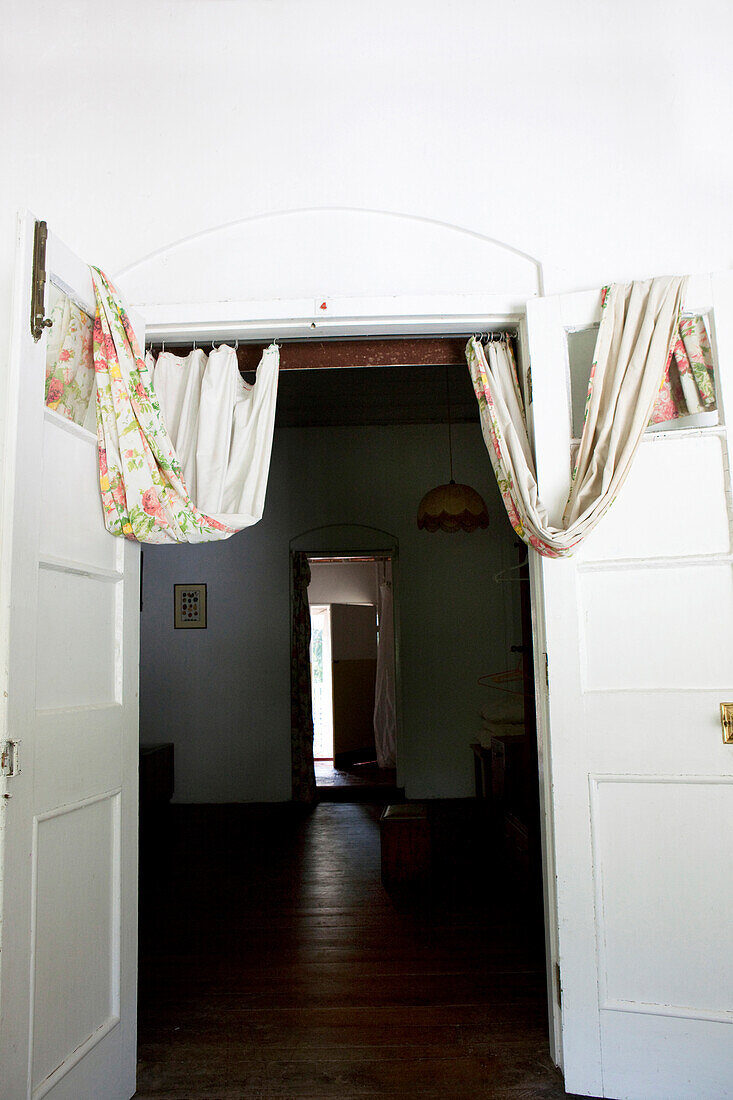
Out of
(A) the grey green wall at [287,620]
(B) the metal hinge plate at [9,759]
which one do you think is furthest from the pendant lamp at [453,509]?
(B) the metal hinge plate at [9,759]

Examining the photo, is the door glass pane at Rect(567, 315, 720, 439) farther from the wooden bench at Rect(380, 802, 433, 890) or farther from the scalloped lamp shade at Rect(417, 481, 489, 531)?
the scalloped lamp shade at Rect(417, 481, 489, 531)

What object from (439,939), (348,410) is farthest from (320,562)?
(439,939)

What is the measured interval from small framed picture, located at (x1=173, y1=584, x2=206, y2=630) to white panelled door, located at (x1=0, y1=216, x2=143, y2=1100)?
5153mm

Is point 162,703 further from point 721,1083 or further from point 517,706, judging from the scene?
point 721,1083

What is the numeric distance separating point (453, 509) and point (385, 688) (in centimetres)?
487

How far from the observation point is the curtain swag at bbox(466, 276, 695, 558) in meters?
2.50

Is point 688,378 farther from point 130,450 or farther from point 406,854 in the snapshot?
point 406,854

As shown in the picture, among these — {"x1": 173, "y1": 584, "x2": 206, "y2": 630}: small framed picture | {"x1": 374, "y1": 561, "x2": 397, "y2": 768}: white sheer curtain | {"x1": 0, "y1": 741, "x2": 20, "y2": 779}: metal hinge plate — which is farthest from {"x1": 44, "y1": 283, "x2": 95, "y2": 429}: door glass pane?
{"x1": 374, "y1": 561, "x2": 397, "y2": 768}: white sheer curtain

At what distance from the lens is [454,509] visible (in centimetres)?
586

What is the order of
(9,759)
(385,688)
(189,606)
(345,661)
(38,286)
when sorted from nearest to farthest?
(9,759) < (38,286) < (189,606) < (385,688) < (345,661)

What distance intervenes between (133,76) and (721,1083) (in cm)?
387

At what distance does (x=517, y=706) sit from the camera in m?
5.66

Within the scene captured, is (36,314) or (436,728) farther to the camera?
(436,728)

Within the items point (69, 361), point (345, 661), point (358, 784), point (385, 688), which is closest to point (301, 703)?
point (358, 784)
